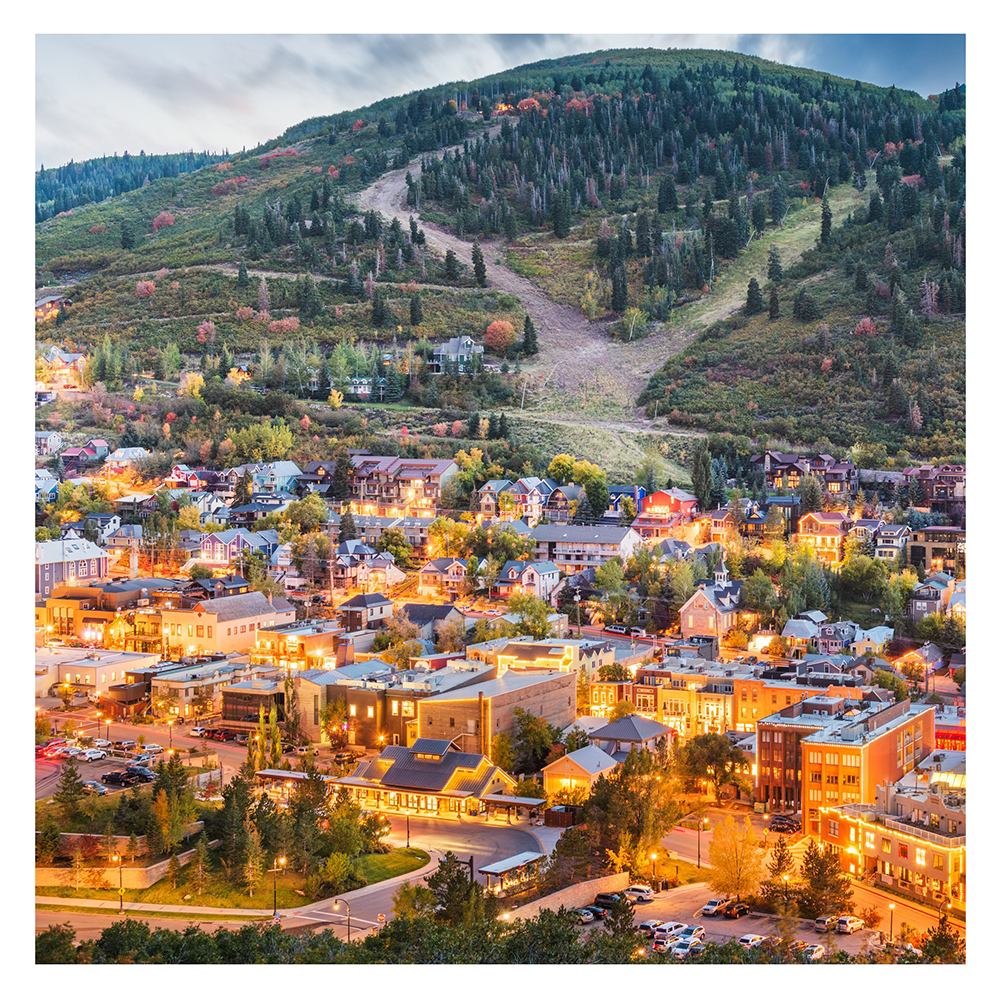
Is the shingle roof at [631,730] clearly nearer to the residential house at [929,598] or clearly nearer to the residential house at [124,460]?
the residential house at [929,598]

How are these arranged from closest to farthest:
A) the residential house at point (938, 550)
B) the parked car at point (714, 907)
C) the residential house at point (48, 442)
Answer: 1. the parked car at point (714, 907)
2. the residential house at point (938, 550)
3. the residential house at point (48, 442)

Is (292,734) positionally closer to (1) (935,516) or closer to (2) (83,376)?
(1) (935,516)

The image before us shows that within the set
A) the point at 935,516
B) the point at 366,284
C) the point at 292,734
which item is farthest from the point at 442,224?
the point at 292,734

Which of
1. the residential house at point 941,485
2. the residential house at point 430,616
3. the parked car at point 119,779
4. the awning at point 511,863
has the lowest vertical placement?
the awning at point 511,863

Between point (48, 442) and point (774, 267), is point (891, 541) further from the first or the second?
point (48, 442)

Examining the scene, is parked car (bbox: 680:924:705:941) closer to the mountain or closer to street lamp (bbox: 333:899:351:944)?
street lamp (bbox: 333:899:351:944)

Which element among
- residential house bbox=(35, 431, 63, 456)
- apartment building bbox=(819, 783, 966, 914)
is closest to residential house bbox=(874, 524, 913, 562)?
apartment building bbox=(819, 783, 966, 914)

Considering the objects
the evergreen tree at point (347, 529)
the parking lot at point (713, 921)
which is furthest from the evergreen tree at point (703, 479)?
the parking lot at point (713, 921)

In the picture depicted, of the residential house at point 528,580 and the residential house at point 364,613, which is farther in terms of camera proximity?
the residential house at point 528,580
